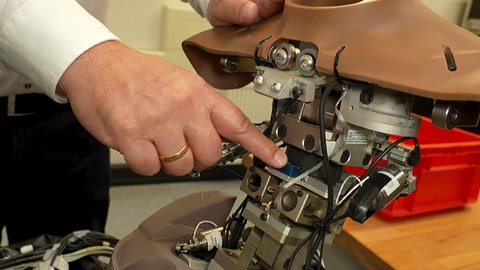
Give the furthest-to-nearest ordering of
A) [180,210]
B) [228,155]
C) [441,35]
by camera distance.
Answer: [180,210] < [228,155] < [441,35]

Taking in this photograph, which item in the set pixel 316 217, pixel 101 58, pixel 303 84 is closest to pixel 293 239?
pixel 316 217

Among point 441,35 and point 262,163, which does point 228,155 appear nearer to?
point 262,163

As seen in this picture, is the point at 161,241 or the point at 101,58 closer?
the point at 101,58

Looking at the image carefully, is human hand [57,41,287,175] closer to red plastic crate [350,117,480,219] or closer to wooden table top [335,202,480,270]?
wooden table top [335,202,480,270]

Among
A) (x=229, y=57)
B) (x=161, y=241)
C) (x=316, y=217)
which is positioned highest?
(x=229, y=57)

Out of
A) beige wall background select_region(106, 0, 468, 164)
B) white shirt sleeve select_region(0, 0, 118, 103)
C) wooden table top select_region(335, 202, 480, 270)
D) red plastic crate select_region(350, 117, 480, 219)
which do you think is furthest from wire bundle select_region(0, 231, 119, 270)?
beige wall background select_region(106, 0, 468, 164)

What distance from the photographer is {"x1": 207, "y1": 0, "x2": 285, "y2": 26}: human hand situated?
27.4 inches

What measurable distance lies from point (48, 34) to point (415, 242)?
68 centimetres

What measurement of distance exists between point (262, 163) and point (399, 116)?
0.17 metres

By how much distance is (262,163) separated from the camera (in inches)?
24.6

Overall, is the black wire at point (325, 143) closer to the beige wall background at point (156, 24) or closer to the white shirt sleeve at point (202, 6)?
the white shirt sleeve at point (202, 6)

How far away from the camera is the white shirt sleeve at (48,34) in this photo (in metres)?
0.56

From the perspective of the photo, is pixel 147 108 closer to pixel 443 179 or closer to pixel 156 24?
pixel 443 179

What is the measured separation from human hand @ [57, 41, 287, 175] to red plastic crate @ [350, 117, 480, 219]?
534mm
